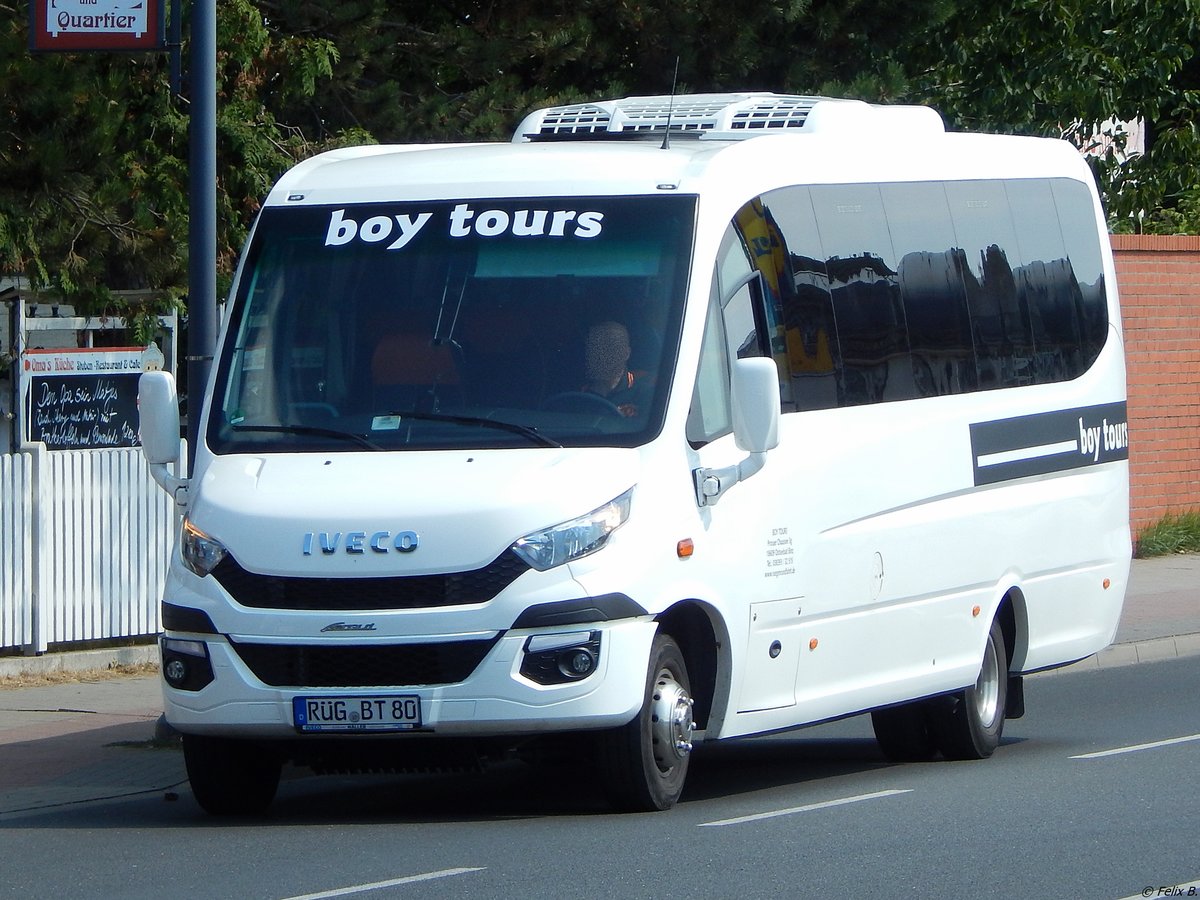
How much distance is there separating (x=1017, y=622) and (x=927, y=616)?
1105 millimetres

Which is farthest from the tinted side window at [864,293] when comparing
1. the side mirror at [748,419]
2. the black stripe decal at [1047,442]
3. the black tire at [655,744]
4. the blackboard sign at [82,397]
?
the blackboard sign at [82,397]

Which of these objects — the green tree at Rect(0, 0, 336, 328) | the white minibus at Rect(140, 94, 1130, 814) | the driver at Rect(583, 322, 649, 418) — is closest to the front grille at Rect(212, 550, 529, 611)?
the white minibus at Rect(140, 94, 1130, 814)

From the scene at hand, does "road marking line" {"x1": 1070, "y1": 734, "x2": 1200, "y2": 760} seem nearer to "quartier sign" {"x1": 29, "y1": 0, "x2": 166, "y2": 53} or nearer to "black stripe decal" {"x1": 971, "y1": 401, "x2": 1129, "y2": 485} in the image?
"black stripe decal" {"x1": 971, "y1": 401, "x2": 1129, "y2": 485}

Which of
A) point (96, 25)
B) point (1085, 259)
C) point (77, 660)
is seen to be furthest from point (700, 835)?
point (77, 660)

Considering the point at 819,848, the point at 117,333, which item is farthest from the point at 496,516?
the point at 117,333

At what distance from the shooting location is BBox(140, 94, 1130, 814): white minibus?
8.48 meters

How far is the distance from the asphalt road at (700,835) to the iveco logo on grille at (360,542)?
43.4 inches

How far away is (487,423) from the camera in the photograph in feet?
29.4

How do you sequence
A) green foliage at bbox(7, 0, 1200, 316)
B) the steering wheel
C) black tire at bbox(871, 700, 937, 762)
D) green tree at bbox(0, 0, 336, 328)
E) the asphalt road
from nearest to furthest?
the asphalt road → the steering wheel → black tire at bbox(871, 700, 937, 762) → green tree at bbox(0, 0, 336, 328) → green foliage at bbox(7, 0, 1200, 316)

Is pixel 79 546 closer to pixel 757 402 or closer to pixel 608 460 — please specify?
pixel 608 460

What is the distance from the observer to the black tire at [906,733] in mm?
11242

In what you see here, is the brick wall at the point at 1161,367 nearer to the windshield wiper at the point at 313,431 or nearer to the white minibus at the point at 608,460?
the white minibus at the point at 608,460

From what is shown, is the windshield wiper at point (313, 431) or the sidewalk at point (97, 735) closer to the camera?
the windshield wiper at point (313, 431)

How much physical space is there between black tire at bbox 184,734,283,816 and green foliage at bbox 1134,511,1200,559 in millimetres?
14040
